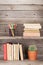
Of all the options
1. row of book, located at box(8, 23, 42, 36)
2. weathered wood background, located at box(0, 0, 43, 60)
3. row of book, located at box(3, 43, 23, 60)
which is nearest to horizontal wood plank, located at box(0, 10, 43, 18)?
weathered wood background, located at box(0, 0, 43, 60)

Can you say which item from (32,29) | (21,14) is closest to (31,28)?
(32,29)

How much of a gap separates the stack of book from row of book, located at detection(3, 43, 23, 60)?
0.65ft

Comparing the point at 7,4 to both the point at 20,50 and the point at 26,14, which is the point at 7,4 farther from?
the point at 20,50

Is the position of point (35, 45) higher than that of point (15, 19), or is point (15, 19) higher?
point (15, 19)

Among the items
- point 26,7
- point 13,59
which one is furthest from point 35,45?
point 26,7

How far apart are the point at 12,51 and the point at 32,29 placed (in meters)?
0.38

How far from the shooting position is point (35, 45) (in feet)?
8.31

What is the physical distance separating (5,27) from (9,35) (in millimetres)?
160

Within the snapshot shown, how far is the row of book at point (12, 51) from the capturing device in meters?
2.37

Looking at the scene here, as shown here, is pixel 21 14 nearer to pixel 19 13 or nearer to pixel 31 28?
pixel 19 13

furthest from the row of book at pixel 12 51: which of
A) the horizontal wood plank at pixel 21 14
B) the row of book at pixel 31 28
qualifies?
the horizontal wood plank at pixel 21 14

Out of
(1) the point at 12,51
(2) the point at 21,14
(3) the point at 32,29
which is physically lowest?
(1) the point at 12,51

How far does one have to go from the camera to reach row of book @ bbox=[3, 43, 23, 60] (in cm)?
237

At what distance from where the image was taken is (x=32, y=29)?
92.1 inches
